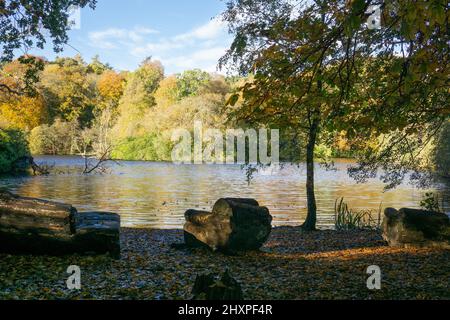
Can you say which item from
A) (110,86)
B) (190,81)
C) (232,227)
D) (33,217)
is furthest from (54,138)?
(33,217)

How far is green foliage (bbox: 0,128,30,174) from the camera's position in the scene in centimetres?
3841

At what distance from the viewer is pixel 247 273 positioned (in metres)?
8.53

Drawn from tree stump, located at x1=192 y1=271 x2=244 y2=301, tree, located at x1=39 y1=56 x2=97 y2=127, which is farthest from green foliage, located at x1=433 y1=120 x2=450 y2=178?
tree, located at x1=39 y1=56 x2=97 y2=127

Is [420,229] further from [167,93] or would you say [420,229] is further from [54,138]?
[54,138]

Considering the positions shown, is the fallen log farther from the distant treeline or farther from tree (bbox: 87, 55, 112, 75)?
tree (bbox: 87, 55, 112, 75)

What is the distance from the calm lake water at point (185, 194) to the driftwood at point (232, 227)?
638 centimetres

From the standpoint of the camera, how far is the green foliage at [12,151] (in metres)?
38.4

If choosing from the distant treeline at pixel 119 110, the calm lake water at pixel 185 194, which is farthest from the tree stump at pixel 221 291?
the distant treeline at pixel 119 110

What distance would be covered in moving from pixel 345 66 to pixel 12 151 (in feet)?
124

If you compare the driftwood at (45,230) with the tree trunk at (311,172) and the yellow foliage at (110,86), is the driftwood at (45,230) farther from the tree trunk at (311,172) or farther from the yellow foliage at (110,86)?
the yellow foliage at (110,86)

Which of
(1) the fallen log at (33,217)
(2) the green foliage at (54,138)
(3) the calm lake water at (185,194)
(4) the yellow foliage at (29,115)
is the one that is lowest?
(3) the calm lake water at (185,194)
